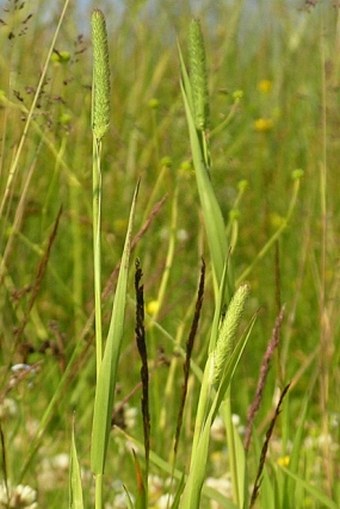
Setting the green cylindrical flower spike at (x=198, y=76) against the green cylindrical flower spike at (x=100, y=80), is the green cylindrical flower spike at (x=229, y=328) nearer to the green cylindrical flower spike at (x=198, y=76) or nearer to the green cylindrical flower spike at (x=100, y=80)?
the green cylindrical flower spike at (x=100, y=80)

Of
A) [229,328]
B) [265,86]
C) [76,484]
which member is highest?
[265,86]

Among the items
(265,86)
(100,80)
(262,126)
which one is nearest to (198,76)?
(100,80)

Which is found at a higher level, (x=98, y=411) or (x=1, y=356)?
(x=98, y=411)

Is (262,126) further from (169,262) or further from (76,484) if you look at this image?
(76,484)

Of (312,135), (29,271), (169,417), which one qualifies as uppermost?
(312,135)

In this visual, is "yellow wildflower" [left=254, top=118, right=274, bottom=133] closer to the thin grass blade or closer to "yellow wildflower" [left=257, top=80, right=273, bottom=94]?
"yellow wildflower" [left=257, top=80, right=273, bottom=94]

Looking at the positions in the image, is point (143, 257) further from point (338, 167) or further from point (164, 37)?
point (164, 37)

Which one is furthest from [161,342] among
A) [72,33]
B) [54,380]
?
[72,33]

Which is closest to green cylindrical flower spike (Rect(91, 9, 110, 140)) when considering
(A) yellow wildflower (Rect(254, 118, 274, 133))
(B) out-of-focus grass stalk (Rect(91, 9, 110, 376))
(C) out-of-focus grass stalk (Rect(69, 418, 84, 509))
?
(B) out-of-focus grass stalk (Rect(91, 9, 110, 376))
